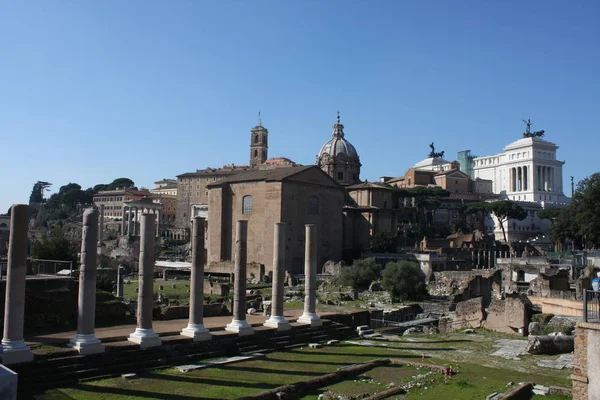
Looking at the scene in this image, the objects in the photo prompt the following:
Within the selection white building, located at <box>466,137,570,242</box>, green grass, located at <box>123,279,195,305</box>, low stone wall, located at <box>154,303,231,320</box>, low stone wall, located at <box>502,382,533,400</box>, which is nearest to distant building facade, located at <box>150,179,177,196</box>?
white building, located at <box>466,137,570,242</box>

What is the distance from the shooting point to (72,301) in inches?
608

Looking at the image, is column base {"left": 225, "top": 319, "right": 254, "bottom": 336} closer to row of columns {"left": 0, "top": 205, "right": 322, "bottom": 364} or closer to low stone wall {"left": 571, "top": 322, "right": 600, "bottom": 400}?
row of columns {"left": 0, "top": 205, "right": 322, "bottom": 364}

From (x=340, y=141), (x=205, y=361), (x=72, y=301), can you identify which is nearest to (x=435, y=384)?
(x=205, y=361)

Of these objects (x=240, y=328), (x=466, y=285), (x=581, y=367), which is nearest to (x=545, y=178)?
(x=466, y=285)

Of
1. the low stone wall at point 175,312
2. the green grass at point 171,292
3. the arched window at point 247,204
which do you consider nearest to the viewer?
the low stone wall at point 175,312

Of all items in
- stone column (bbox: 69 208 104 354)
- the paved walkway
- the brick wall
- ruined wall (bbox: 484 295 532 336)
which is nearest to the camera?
the brick wall

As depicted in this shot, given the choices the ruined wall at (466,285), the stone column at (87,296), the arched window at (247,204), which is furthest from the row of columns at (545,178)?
the stone column at (87,296)

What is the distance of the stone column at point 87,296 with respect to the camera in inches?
463

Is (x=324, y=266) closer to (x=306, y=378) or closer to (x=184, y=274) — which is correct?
(x=184, y=274)

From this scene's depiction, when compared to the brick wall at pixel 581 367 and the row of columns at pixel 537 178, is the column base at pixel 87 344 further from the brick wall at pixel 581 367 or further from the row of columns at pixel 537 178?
the row of columns at pixel 537 178

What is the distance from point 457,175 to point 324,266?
4338cm

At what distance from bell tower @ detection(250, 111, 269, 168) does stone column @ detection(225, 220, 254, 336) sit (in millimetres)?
79304

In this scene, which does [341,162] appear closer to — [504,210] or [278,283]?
[504,210]

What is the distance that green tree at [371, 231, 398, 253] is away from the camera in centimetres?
5147
